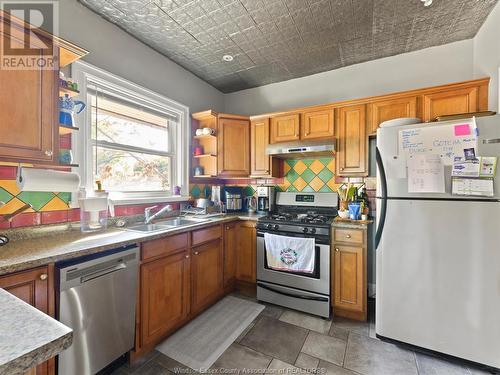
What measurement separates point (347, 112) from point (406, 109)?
0.53 meters

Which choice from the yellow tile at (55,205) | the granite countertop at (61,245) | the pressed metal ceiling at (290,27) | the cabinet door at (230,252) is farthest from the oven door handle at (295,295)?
the pressed metal ceiling at (290,27)

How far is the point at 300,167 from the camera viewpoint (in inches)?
118

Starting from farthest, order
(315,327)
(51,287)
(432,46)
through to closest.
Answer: (432,46), (315,327), (51,287)

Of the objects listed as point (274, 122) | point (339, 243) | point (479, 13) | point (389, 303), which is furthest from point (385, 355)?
point (479, 13)

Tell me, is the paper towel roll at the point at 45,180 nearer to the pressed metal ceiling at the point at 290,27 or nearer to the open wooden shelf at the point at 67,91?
the open wooden shelf at the point at 67,91

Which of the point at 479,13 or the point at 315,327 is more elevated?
the point at 479,13

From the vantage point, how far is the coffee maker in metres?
2.98

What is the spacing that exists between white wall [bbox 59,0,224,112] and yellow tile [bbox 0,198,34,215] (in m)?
1.21

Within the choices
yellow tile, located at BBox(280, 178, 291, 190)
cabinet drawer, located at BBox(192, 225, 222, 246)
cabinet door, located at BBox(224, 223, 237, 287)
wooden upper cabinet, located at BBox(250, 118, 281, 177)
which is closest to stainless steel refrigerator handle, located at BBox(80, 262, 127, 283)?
cabinet drawer, located at BBox(192, 225, 222, 246)

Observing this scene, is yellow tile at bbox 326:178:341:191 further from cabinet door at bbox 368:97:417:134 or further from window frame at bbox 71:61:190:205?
window frame at bbox 71:61:190:205

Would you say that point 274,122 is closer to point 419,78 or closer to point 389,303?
point 419,78

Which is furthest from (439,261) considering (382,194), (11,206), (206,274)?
(11,206)

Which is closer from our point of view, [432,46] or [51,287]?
[51,287]

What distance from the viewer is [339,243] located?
217cm
